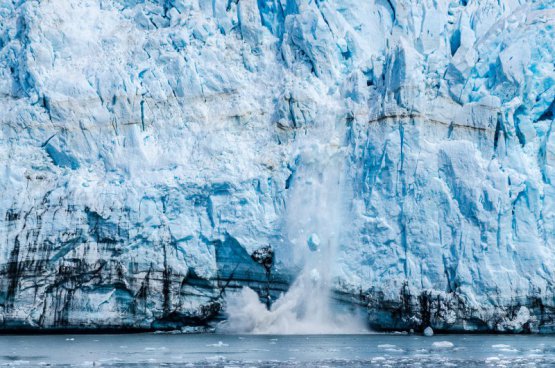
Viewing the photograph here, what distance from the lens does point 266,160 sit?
18.6 metres

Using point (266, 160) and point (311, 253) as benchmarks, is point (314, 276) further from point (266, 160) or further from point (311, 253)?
point (266, 160)

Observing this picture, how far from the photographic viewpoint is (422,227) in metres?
17.4

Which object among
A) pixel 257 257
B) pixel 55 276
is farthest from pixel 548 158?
pixel 55 276

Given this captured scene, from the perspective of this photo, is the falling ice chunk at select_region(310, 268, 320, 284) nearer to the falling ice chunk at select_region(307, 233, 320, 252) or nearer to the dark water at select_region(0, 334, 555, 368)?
the falling ice chunk at select_region(307, 233, 320, 252)

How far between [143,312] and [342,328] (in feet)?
12.7

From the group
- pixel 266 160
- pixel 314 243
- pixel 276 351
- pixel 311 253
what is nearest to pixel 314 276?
pixel 311 253

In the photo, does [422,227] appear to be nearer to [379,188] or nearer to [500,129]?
[379,188]

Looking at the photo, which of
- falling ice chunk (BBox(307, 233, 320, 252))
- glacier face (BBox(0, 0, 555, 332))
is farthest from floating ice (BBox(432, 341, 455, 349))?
falling ice chunk (BBox(307, 233, 320, 252))

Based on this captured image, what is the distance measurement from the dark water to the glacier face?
65cm

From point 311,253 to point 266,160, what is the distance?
2.15m

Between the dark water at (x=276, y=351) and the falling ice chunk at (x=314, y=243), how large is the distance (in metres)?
1.73

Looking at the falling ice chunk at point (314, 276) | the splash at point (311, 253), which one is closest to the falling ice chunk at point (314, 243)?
the splash at point (311, 253)

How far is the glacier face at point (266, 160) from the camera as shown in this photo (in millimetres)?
17297

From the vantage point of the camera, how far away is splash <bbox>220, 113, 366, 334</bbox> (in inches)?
698
